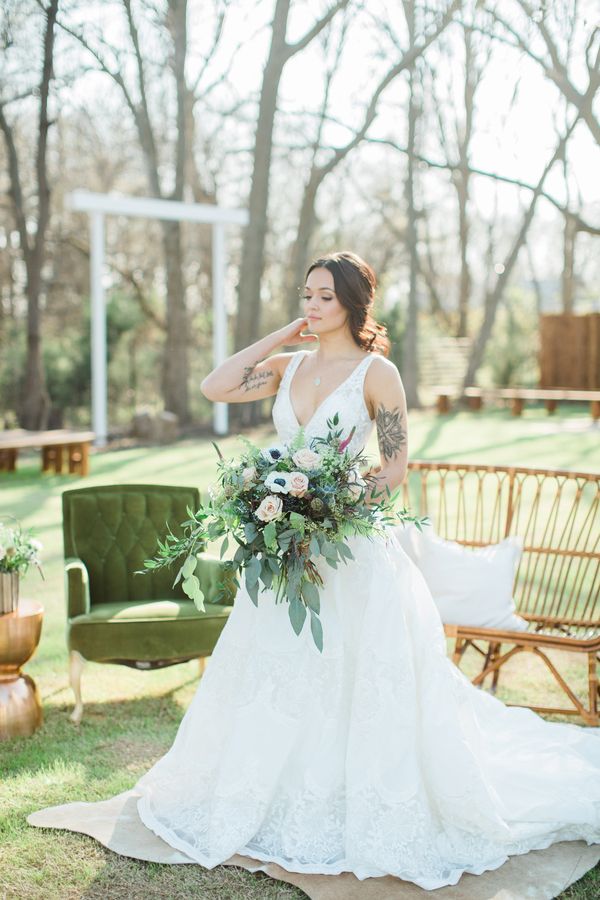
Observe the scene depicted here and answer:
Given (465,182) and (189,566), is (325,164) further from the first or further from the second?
(189,566)

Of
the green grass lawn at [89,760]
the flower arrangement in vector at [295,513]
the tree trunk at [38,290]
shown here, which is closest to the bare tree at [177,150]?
the tree trunk at [38,290]

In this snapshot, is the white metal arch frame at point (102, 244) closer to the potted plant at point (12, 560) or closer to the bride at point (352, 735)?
the potted plant at point (12, 560)

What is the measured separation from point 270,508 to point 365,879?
122 centimetres

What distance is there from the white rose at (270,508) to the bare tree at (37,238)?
46.6 feet

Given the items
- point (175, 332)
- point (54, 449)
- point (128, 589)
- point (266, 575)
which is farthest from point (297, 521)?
point (175, 332)

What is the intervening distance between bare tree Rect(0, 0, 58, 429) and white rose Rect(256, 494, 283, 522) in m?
14.2

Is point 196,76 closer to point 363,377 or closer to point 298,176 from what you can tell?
point 298,176

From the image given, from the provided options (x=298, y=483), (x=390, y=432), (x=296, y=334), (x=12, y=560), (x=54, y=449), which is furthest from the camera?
(x=54, y=449)

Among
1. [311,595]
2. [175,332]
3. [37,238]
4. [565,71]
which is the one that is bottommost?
[311,595]

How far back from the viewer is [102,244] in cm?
1388

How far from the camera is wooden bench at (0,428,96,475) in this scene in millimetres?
11438

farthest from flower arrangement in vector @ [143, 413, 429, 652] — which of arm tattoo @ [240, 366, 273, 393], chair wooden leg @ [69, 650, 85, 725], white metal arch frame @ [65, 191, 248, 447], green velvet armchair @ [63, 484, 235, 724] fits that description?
white metal arch frame @ [65, 191, 248, 447]

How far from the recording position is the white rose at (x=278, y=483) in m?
2.85

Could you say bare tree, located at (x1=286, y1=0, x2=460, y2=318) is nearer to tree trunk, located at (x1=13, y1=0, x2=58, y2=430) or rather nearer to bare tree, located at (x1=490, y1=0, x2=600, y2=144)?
tree trunk, located at (x1=13, y1=0, x2=58, y2=430)
